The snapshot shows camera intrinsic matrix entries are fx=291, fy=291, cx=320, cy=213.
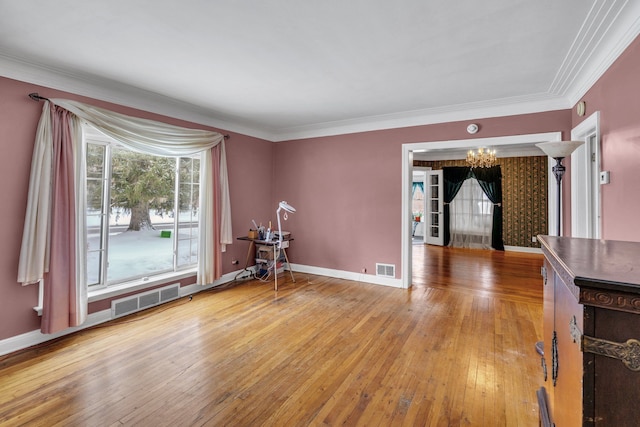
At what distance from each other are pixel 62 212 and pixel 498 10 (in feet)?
13.2

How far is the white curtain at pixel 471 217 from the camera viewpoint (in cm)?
796

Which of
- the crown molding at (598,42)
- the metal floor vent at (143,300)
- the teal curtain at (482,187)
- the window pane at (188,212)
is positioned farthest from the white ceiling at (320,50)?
the teal curtain at (482,187)

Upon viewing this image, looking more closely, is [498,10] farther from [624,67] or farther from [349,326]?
[349,326]

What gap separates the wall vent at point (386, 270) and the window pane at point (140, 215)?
10.1 ft

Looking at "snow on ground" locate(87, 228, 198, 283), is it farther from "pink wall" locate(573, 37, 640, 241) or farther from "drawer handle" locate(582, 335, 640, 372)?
"pink wall" locate(573, 37, 640, 241)

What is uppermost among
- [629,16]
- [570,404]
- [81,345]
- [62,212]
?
[629,16]

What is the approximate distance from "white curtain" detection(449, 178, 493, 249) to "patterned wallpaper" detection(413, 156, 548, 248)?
16.5 inches

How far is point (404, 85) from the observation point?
3.26 m

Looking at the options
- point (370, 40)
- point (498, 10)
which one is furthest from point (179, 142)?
point (498, 10)

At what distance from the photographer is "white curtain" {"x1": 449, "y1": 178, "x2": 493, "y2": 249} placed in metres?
7.96

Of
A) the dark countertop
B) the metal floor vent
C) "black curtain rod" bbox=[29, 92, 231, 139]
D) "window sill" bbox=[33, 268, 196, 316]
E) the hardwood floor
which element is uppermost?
"black curtain rod" bbox=[29, 92, 231, 139]

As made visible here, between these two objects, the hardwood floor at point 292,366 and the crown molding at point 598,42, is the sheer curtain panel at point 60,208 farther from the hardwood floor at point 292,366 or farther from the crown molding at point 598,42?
the crown molding at point 598,42

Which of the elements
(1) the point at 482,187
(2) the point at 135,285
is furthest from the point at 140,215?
(1) the point at 482,187

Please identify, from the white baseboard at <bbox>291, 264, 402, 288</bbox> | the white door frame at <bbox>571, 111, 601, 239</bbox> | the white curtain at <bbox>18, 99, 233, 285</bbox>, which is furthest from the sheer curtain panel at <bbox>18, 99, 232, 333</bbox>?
the white door frame at <bbox>571, 111, 601, 239</bbox>
